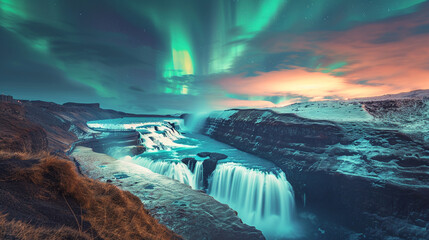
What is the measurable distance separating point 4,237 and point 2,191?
2.07 metres

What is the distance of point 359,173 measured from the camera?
12.6 meters

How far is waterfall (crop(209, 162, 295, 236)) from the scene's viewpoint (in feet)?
46.9

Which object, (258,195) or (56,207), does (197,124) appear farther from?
(56,207)

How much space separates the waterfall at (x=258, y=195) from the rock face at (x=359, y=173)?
1506 millimetres

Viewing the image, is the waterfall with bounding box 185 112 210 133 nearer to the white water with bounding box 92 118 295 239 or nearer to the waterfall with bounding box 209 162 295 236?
the white water with bounding box 92 118 295 239

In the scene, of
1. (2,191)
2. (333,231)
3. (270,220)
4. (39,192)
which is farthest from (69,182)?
(333,231)

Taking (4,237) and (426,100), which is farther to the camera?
(426,100)

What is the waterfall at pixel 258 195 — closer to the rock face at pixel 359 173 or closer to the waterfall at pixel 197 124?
the rock face at pixel 359 173

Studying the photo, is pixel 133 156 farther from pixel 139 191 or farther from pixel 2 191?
pixel 2 191

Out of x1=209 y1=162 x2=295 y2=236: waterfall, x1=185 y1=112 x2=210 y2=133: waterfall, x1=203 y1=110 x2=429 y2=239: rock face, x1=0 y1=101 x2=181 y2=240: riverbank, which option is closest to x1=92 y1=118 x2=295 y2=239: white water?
x1=209 y1=162 x2=295 y2=236: waterfall

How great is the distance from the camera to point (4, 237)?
2.53 meters

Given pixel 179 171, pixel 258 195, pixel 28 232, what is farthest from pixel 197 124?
pixel 28 232

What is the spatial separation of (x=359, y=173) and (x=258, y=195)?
7766 millimetres

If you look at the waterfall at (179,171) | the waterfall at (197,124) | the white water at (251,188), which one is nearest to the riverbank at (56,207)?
the white water at (251,188)
